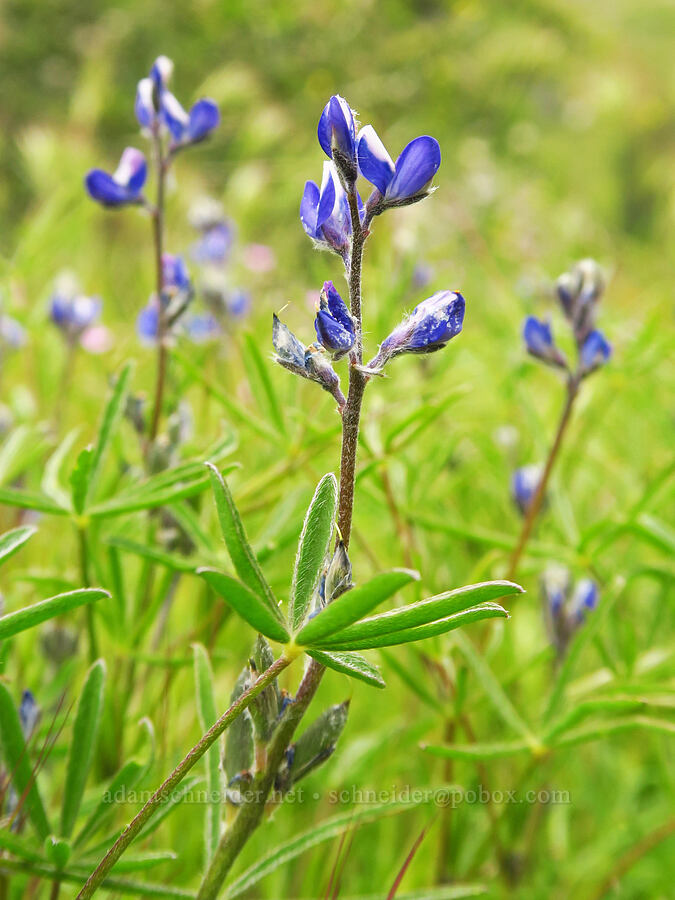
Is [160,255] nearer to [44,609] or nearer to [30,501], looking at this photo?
[30,501]

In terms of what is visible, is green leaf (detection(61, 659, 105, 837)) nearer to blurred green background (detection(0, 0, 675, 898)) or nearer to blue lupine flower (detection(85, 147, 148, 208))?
blurred green background (detection(0, 0, 675, 898))

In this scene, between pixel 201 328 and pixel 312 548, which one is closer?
pixel 312 548

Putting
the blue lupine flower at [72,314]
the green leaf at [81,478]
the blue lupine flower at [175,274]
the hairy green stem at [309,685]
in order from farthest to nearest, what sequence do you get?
the blue lupine flower at [72,314], the blue lupine flower at [175,274], the green leaf at [81,478], the hairy green stem at [309,685]

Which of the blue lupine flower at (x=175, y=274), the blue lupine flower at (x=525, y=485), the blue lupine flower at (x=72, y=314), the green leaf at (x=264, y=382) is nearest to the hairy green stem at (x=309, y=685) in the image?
the green leaf at (x=264, y=382)

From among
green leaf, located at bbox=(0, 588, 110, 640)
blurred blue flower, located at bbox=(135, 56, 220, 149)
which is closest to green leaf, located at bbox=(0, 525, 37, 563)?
green leaf, located at bbox=(0, 588, 110, 640)

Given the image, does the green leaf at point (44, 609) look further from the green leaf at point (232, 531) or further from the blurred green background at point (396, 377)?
the blurred green background at point (396, 377)

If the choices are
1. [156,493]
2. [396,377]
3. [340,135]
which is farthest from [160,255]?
[396,377]
